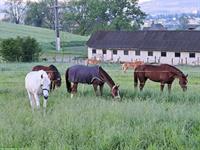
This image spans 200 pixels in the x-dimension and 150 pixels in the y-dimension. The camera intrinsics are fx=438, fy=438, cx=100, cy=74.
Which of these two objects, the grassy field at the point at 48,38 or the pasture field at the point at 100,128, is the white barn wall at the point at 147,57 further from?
the pasture field at the point at 100,128

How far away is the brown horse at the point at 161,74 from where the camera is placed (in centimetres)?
1552

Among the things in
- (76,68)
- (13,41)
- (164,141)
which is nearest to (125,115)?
(164,141)

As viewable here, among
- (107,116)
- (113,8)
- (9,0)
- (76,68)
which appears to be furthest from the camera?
(9,0)

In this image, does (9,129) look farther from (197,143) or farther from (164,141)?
(197,143)

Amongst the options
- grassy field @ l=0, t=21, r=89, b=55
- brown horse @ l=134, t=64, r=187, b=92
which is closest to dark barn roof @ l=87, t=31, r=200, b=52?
grassy field @ l=0, t=21, r=89, b=55

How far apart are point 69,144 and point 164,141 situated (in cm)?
153

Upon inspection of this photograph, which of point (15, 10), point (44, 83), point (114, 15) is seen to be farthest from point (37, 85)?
point (15, 10)

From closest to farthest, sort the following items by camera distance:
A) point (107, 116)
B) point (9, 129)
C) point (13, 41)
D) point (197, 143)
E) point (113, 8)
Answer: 1. point (197, 143)
2. point (9, 129)
3. point (107, 116)
4. point (13, 41)
5. point (113, 8)

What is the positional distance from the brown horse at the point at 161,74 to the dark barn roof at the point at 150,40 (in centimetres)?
3389

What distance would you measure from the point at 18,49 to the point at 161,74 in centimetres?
2940

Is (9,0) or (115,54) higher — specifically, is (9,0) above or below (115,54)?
above

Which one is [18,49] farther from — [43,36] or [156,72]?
[43,36]

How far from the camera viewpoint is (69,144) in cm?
708

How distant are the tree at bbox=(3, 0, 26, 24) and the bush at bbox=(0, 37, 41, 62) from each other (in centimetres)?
7116
